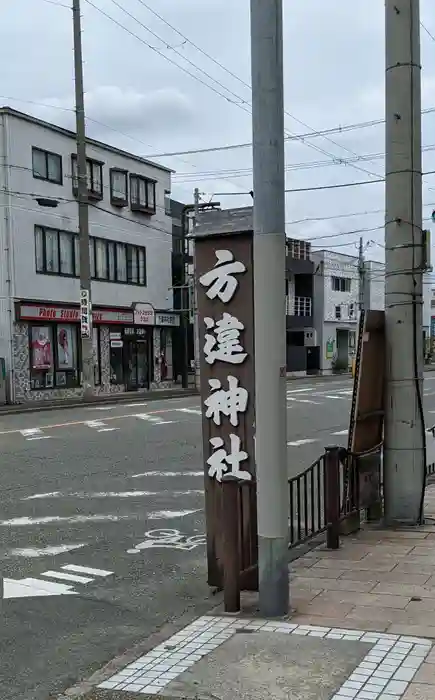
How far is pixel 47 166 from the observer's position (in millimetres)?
29469

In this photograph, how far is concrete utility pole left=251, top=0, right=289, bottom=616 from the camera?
15.6 ft

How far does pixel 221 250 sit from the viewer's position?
18.1 feet

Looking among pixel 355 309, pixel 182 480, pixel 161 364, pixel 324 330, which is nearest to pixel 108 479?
pixel 182 480

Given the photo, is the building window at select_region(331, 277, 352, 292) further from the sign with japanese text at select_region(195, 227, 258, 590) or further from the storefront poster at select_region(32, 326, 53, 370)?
the sign with japanese text at select_region(195, 227, 258, 590)

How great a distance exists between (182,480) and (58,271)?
20.8 metres

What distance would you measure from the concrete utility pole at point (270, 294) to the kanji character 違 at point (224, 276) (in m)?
0.60

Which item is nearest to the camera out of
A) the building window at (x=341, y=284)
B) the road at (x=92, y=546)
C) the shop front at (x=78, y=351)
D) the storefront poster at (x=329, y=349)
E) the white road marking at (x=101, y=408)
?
the road at (x=92, y=546)

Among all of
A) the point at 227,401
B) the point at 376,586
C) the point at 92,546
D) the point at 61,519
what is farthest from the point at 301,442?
the point at 227,401

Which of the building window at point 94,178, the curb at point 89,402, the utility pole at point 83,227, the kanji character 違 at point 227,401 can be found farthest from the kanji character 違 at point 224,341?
the building window at point 94,178

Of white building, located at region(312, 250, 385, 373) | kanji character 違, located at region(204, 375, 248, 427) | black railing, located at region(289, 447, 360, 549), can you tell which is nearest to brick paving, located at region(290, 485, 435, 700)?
black railing, located at region(289, 447, 360, 549)

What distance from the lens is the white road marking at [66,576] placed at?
6301mm

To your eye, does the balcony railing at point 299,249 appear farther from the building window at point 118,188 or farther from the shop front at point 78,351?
the building window at point 118,188

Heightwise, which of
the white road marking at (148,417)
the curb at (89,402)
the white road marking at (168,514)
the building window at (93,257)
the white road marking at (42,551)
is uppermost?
the building window at (93,257)

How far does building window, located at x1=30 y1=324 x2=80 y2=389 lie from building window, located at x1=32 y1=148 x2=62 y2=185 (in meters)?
5.90
